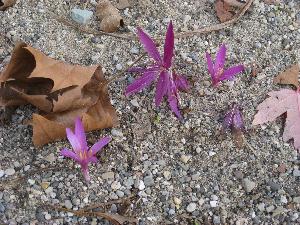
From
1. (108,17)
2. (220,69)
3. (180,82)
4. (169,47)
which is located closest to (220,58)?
(220,69)

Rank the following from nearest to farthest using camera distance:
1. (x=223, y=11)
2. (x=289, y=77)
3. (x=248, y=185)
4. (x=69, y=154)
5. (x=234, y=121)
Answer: (x=69, y=154) < (x=248, y=185) < (x=234, y=121) < (x=289, y=77) < (x=223, y=11)

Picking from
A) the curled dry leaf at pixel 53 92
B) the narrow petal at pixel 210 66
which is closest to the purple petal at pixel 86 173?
the curled dry leaf at pixel 53 92

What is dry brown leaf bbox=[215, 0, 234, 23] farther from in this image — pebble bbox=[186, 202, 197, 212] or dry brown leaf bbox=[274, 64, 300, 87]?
pebble bbox=[186, 202, 197, 212]

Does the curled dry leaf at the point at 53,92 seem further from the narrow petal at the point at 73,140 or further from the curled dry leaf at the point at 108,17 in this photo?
the curled dry leaf at the point at 108,17

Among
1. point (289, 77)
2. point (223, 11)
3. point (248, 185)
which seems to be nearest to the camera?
point (248, 185)

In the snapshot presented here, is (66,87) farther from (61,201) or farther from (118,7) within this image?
(118,7)

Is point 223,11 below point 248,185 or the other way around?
the other way around

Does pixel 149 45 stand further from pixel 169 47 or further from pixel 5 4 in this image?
pixel 5 4
